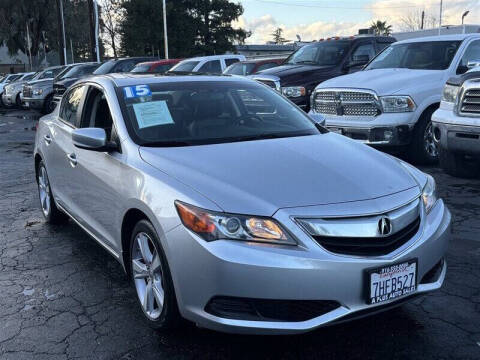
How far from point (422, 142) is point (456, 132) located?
164 centimetres

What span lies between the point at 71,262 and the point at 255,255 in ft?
8.23

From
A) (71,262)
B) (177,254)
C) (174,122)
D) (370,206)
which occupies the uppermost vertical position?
(174,122)

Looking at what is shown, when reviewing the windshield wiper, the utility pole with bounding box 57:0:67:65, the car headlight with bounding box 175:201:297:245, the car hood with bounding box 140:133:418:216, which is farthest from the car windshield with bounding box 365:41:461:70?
the utility pole with bounding box 57:0:67:65

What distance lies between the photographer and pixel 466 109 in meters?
6.01

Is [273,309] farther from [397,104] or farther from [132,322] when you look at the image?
[397,104]

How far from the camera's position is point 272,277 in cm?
261

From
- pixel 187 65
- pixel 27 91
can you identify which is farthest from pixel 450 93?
pixel 27 91

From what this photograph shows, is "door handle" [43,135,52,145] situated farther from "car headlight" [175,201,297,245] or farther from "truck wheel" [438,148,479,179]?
"truck wheel" [438,148,479,179]

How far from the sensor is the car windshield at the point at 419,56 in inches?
323

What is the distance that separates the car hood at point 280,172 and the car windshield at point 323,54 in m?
7.48

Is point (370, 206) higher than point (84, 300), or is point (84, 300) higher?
point (370, 206)

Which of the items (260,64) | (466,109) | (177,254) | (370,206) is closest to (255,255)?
(177,254)

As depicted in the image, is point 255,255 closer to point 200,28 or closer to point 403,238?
point 403,238

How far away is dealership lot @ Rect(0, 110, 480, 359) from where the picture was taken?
3.06m
